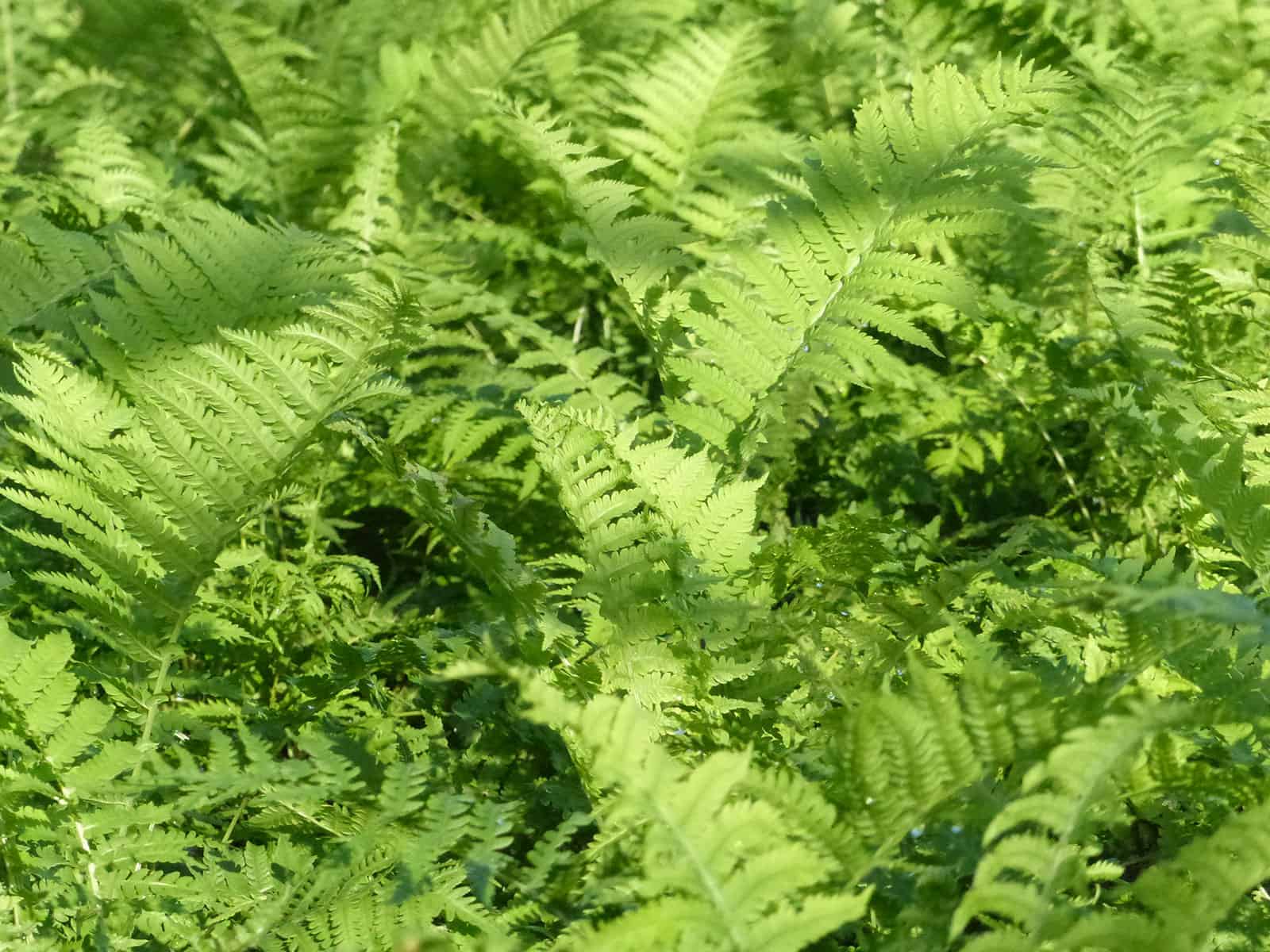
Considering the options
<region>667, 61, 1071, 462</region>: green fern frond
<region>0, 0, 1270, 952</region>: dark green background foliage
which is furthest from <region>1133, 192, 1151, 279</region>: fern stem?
<region>667, 61, 1071, 462</region>: green fern frond

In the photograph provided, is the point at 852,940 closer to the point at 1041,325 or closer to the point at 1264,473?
the point at 1264,473

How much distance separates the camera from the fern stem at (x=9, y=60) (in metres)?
3.96

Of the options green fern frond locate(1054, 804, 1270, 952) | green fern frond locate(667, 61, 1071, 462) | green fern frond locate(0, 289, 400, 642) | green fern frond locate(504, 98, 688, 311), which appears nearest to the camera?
green fern frond locate(1054, 804, 1270, 952)

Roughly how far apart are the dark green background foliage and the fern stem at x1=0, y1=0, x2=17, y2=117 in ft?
3.16

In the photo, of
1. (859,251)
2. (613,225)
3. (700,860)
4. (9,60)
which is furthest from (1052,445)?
(9,60)

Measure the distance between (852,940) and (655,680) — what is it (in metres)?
0.41

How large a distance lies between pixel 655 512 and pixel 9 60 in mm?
3373

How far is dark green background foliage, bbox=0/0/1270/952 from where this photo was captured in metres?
1.23

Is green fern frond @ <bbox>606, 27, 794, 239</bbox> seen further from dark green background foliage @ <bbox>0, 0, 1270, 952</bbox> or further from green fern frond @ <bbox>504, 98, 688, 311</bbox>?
green fern frond @ <bbox>504, 98, 688, 311</bbox>

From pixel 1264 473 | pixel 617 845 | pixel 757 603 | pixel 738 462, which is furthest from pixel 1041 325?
pixel 617 845

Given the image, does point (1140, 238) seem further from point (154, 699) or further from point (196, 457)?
point (154, 699)

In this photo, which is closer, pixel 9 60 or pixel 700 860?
pixel 700 860

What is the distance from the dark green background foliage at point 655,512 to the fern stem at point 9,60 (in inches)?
38.0

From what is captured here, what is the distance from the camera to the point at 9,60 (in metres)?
4.05
